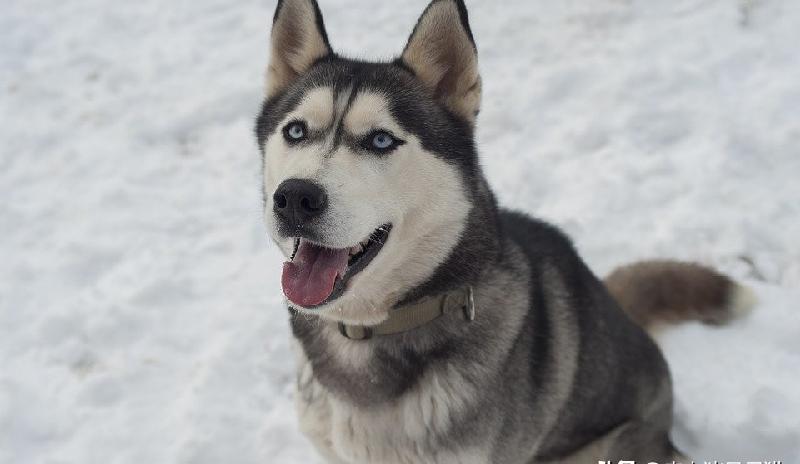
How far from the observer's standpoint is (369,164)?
6.89 feet

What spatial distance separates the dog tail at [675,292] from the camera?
319 cm

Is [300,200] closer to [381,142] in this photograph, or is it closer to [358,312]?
[381,142]

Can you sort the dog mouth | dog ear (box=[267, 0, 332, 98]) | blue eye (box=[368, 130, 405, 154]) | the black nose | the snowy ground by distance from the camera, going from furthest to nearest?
the snowy ground, dog ear (box=[267, 0, 332, 98]), blue eye (box=[368, 130, 405, 154]), the dog mouth, the black nose

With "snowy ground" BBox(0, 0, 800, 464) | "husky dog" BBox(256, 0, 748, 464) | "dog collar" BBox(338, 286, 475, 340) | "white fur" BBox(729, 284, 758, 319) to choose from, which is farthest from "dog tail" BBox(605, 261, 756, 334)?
"dog collar" BBox(338, 286, 475, 340)

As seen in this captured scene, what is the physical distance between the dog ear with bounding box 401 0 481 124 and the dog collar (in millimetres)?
610

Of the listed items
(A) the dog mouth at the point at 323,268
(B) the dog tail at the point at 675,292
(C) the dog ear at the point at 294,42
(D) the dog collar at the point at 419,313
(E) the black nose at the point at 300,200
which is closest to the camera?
(E) the black nose at the point at 300,200

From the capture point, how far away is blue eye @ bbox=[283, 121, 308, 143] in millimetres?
2225

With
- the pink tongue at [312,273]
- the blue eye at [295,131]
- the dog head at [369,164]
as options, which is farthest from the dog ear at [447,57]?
the pink tongue at [312,273]

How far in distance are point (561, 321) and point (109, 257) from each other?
2757 mm

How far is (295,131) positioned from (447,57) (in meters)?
0.57

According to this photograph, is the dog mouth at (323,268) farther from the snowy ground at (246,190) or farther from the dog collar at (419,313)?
the snowy ground at (246,190)

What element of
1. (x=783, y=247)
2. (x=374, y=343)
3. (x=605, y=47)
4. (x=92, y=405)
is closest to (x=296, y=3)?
(x=374, y=343)

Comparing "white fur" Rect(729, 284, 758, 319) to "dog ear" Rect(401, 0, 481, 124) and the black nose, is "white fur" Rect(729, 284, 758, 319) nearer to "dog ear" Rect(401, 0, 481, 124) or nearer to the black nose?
"dog ear" Rect(401, 0, 481, 124)

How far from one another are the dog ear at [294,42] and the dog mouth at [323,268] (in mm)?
724
